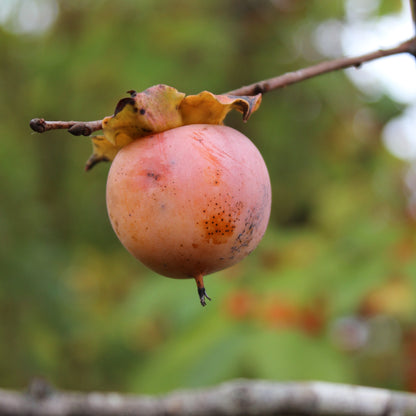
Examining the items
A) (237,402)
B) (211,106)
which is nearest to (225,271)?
(237,402)

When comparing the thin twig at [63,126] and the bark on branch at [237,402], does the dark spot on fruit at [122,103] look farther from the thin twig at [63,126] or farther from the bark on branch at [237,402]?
the bark on branch at [237,402]

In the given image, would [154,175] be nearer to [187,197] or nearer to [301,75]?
[187,197]

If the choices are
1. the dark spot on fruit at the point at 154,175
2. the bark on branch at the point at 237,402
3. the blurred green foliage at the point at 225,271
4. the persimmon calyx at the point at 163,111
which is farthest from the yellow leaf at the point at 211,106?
the blurred green foliage at the point at 225,271

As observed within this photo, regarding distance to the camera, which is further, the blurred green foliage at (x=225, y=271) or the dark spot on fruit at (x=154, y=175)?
the blurred green foliage at (x=225, y=271)

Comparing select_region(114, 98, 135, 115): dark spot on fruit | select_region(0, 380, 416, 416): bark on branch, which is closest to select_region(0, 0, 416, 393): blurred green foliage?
select_region(0, 380, 416, 416): bark on branch

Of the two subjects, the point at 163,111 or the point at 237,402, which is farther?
the point at 237,402

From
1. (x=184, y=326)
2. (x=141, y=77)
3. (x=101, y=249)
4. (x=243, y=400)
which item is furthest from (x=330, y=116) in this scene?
(x=243, y=400)

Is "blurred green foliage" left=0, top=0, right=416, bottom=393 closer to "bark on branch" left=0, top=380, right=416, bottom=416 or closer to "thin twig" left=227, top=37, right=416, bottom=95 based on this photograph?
"bark on branch" left=0, top=380, right=416, bottom=416
